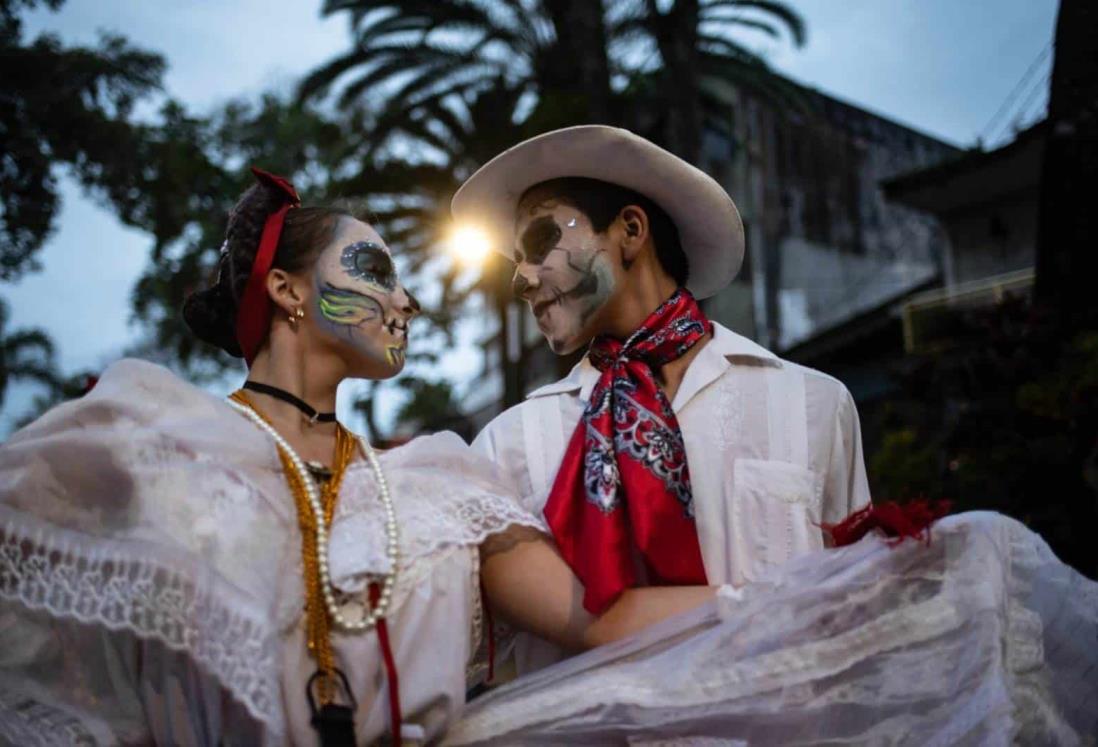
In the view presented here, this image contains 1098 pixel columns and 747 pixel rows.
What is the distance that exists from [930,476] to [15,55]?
850cm

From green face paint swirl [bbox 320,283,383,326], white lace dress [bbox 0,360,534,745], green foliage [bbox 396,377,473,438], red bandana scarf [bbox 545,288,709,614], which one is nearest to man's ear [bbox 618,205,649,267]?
red bandana scarf [bbox 545,288,709,614]

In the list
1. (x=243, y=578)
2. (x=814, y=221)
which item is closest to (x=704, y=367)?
(x=243, y=578)

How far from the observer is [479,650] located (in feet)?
9.47

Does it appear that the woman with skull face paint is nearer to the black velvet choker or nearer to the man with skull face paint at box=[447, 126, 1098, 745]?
the black velvet choker

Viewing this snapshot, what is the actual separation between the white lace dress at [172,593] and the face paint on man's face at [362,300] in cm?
45

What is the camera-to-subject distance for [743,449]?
3.11m

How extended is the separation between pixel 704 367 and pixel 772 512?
1.67ft

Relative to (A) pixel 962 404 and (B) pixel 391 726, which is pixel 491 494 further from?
(A) pixel 962 404

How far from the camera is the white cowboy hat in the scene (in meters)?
3.33

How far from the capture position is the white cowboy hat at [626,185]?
333 cm

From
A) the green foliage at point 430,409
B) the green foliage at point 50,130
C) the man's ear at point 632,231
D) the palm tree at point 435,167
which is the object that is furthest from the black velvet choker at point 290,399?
the green foliage at point 430,409

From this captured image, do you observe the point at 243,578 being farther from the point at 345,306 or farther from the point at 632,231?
the point at 632,231

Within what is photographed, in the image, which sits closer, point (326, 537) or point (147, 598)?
point (147, 598)

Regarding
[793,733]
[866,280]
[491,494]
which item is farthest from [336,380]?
[866,280]
